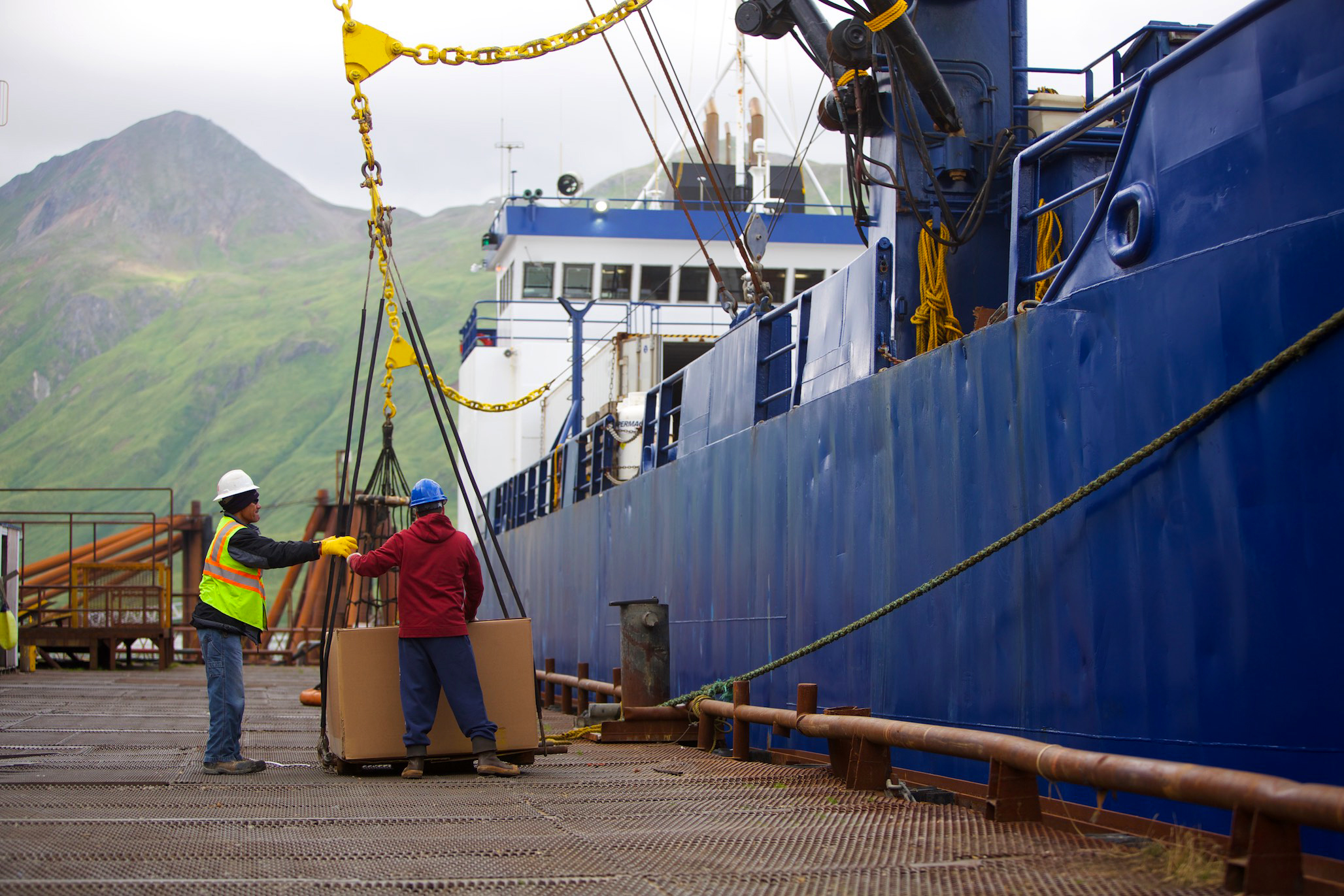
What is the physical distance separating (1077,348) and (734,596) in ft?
15.9

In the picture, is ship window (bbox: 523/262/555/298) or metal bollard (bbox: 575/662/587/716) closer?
metal bollard (bbox: 575/662/587/716)

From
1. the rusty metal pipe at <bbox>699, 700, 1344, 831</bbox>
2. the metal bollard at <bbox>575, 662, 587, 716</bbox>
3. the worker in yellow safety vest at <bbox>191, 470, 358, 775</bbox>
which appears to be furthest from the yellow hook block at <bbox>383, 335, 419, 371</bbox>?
the metal bollard at <bbox>575, 662, 587, 716</bbox>

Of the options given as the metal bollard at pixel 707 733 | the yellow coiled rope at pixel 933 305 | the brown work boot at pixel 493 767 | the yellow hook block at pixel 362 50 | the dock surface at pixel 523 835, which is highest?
the yellow hook block at pixel 362 50

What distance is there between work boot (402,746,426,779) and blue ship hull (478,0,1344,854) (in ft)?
7.82

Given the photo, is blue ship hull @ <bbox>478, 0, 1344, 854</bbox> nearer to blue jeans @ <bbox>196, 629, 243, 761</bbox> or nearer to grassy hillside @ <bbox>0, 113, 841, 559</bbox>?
blue jeans @ <bbox>196, 629, 243, 761</bbox>

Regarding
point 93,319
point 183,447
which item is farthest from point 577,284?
point 93,319

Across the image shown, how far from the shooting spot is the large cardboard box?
697cm

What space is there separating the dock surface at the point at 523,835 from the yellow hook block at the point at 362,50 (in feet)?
13.7

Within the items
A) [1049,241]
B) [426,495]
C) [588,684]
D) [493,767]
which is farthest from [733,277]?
[493,767]

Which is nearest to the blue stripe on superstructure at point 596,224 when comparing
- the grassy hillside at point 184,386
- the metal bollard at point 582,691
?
the metal bollard at point 582,691

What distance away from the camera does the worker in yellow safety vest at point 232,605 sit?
705 cm

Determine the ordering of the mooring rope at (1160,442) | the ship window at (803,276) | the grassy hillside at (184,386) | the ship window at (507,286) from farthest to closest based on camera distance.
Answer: the grassy hillside at (184,386)
the ship window at (803,276)
the ship window at (507,286)
the mooring rope at (1160,442)

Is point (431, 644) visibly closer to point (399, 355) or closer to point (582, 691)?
point (399, 355)

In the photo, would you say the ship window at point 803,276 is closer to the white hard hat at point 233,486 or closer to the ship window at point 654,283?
the ship window at point 654,283
